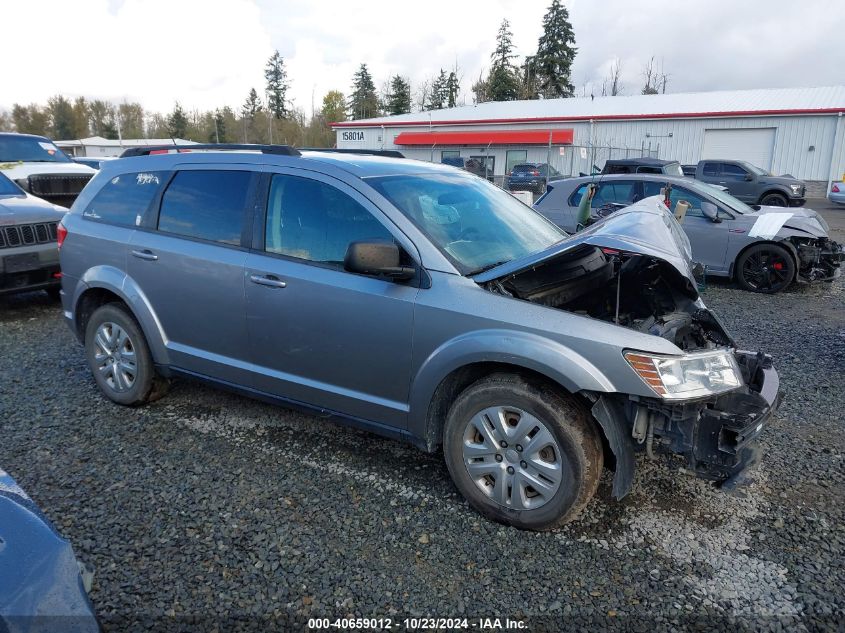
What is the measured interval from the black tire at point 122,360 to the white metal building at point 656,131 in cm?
2257

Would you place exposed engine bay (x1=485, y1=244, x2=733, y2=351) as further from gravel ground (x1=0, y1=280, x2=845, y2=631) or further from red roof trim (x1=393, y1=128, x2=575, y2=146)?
red roof trim (x1=393, y1=128, x2=575, y2=146)

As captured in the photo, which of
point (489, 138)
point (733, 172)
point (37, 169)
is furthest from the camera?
point (489, 138)

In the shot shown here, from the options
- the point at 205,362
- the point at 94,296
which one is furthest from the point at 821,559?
the point at 94,296

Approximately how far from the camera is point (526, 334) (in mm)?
2846

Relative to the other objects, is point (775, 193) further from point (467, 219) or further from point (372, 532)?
point (372, 532)

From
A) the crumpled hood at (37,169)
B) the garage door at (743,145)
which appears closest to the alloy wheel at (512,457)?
the crumpled hood at (37,169)

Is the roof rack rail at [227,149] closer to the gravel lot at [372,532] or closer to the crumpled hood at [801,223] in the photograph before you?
the gravel lot at [372,532]

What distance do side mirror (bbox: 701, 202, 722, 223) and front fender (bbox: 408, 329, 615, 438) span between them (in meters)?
6.84

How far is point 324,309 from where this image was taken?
337 centimetres

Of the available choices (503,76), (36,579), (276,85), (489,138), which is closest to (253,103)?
(276,85)

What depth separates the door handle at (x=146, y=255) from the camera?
13.4 ft

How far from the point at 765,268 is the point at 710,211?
112cm

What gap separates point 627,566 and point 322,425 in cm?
223

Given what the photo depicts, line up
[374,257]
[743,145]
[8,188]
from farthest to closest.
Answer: [743,145]
[8,188]
[374,257]
